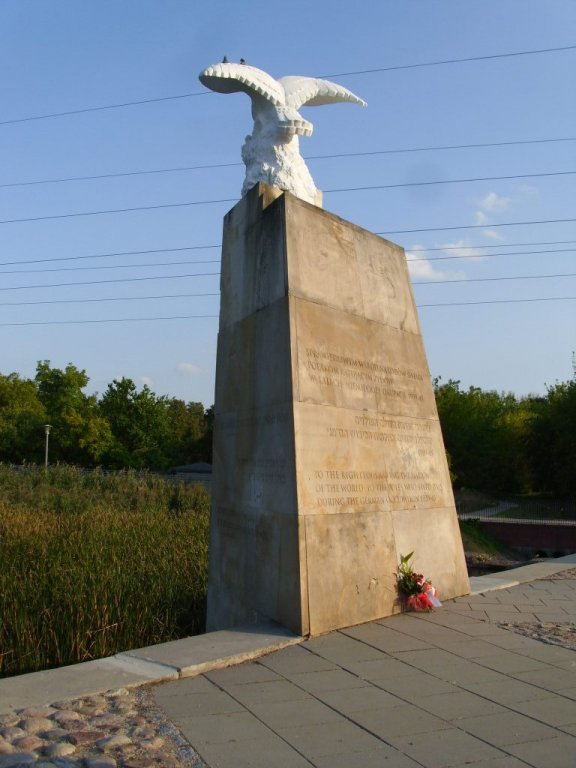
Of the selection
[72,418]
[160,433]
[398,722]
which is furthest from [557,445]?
[398,722]

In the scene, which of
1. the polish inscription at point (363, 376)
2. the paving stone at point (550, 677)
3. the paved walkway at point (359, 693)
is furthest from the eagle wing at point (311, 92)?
the paving stone at point (550, 677)

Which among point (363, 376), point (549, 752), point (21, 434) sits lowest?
point (549, 752)

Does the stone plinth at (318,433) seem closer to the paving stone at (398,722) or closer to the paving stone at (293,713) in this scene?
the paving stone at (293,713)

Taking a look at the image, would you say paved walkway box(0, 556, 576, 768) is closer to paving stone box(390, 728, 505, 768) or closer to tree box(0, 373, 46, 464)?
paving stone box(390, 728, 505, 768)

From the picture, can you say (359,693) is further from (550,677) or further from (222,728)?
(550,677)

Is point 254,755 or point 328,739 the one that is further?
point 328,739

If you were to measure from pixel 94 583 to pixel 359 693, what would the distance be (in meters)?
4.20

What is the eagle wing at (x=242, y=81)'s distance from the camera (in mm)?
7338

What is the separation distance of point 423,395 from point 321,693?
4.06 metres

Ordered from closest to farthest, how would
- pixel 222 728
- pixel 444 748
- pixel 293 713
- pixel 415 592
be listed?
1. pixel 444 748
2. pixel 222 728
3. pixel 293 713
4. pixel 415 592

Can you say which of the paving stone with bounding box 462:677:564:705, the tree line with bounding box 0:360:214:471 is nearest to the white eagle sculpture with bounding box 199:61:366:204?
the paving stone with bounding box 462:677:564:705

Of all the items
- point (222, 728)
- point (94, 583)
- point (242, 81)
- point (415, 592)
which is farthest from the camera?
point (242, 81)

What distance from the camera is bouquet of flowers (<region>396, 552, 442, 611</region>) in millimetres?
6074

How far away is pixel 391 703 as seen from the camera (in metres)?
3.78
